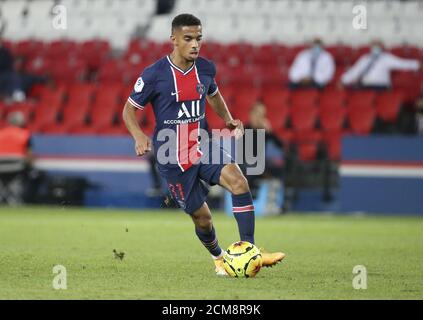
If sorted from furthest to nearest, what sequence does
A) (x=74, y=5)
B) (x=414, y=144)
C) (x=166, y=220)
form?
(x=74, y=5) → (x=414, y=144) → (x=166, y=220)

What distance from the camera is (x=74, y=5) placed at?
90.3 feet

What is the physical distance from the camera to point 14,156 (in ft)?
62.8

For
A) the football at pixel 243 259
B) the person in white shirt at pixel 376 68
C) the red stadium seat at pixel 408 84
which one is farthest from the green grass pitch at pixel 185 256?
the person in white shirt at pixel 376 68

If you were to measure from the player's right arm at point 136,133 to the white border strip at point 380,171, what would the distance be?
9506mm

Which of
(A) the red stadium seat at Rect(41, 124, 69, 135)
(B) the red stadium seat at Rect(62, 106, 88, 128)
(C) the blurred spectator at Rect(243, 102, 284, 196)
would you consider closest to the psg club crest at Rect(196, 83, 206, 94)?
(C) the blurred spectator at Rect(243, 102, 284, 196)

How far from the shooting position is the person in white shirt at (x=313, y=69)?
67.7 ft

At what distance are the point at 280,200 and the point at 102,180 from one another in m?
3.45

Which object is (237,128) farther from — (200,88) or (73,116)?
(73,116)

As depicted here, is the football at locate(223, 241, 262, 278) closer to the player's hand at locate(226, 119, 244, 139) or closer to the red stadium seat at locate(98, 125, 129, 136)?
the player's hand at locate(226, 119, 244, 139)

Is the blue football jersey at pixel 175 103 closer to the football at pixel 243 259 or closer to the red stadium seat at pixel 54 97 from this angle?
the football at pixel 243 259

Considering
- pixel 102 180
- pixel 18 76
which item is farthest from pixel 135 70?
pixel 102 180

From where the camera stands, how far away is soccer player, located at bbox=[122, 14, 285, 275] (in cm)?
891

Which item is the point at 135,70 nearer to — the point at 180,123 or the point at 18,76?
the point at 18,76

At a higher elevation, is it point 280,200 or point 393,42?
point 393,42
